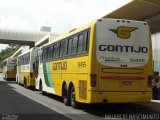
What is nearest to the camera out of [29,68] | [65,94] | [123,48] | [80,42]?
[123,48]

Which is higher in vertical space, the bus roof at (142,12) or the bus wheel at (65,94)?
the bus roof at (142,12)

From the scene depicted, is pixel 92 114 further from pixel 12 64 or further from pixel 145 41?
pixel 12 64

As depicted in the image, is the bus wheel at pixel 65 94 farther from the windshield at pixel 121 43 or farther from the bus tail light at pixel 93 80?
the windshield at pixel 121 43

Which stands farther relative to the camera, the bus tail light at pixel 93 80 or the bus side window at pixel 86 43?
the bus side window at pixel 86 43

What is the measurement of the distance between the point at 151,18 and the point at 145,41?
7.72m

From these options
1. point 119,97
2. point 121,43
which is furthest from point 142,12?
point 119,97

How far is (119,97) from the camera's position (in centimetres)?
1433

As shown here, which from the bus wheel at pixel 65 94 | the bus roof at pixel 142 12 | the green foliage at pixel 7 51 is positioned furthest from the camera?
the green foliage at pixel 7 51

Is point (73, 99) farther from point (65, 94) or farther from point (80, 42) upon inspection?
point (80, 42)

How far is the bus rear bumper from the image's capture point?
14094mm

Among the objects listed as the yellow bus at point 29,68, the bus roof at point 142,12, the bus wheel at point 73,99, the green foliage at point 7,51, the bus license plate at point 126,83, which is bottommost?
the bus wheel at point 73,99

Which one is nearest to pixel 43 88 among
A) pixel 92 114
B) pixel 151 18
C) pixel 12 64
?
pixel 151 18

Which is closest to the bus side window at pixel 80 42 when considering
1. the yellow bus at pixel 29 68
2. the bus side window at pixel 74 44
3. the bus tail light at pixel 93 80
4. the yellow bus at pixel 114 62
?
the yellow bus at pixel 114 62

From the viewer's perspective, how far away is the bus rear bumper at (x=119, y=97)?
14094mm
